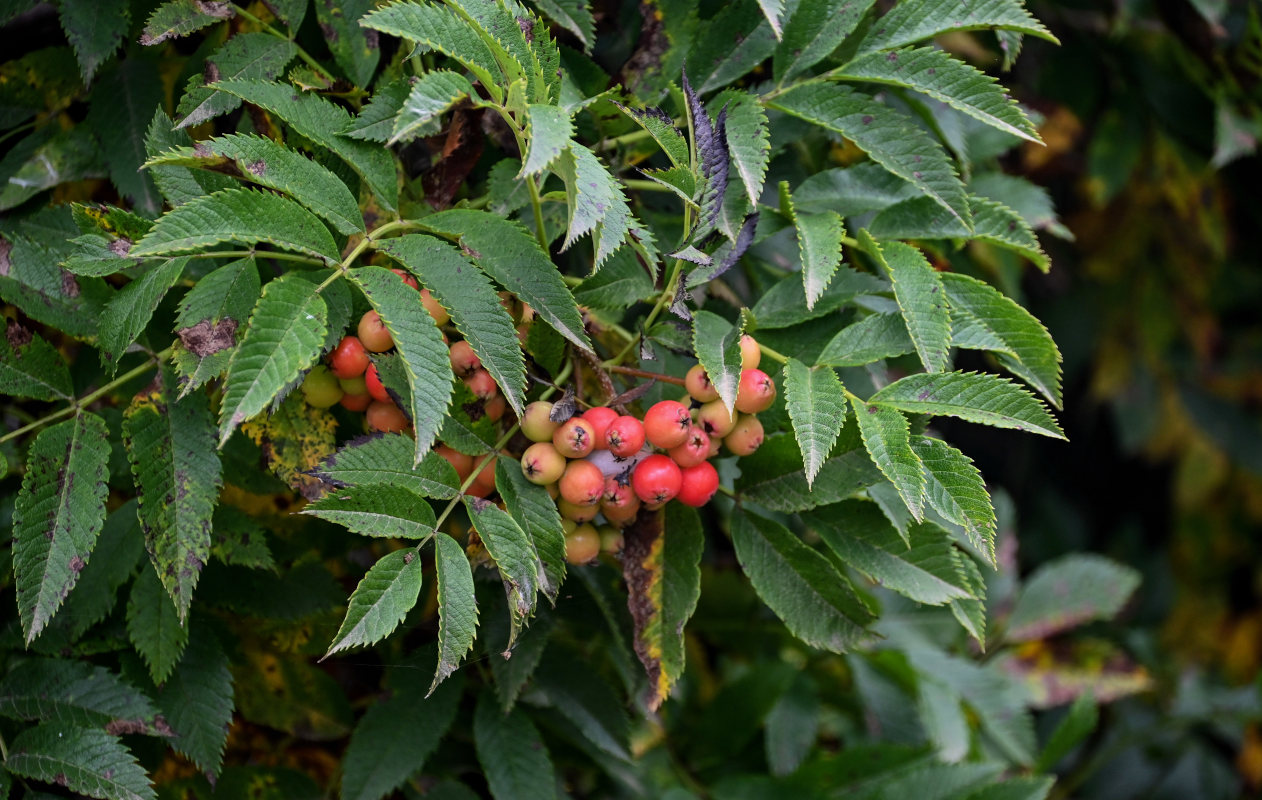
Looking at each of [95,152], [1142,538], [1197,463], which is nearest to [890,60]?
[95,152]

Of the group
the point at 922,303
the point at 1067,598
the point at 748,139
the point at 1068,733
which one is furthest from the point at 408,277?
the point at 1067,598

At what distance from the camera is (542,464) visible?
0.72 meters

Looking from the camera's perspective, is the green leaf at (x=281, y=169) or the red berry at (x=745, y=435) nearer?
the green leaf at (x=281, y=169)

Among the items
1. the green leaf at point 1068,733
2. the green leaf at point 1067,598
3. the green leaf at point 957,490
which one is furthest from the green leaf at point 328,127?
the green leaf at point 1067,598

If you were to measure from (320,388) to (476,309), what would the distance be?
0.57ft

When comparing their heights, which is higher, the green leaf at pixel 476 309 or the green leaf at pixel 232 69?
the green leaf at pixel 232 69

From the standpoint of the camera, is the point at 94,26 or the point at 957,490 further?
the point at 94,26

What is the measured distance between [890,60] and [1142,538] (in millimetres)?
2271

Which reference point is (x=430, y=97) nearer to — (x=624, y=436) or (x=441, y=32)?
(x=441, y=32)

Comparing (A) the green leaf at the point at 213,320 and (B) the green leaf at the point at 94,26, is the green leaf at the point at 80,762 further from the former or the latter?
(B) the green leaf at the point at 94,26

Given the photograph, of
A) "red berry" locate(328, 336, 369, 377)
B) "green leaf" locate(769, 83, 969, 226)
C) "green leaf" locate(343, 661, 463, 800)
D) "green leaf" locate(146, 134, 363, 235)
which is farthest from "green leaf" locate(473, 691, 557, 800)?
"green leaf" locate(769, 83, 969, 226)

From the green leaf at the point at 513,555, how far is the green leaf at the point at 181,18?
449mm

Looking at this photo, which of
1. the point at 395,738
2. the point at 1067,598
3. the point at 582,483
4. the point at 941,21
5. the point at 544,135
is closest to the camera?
the point at 544,135

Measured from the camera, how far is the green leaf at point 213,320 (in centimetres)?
70
